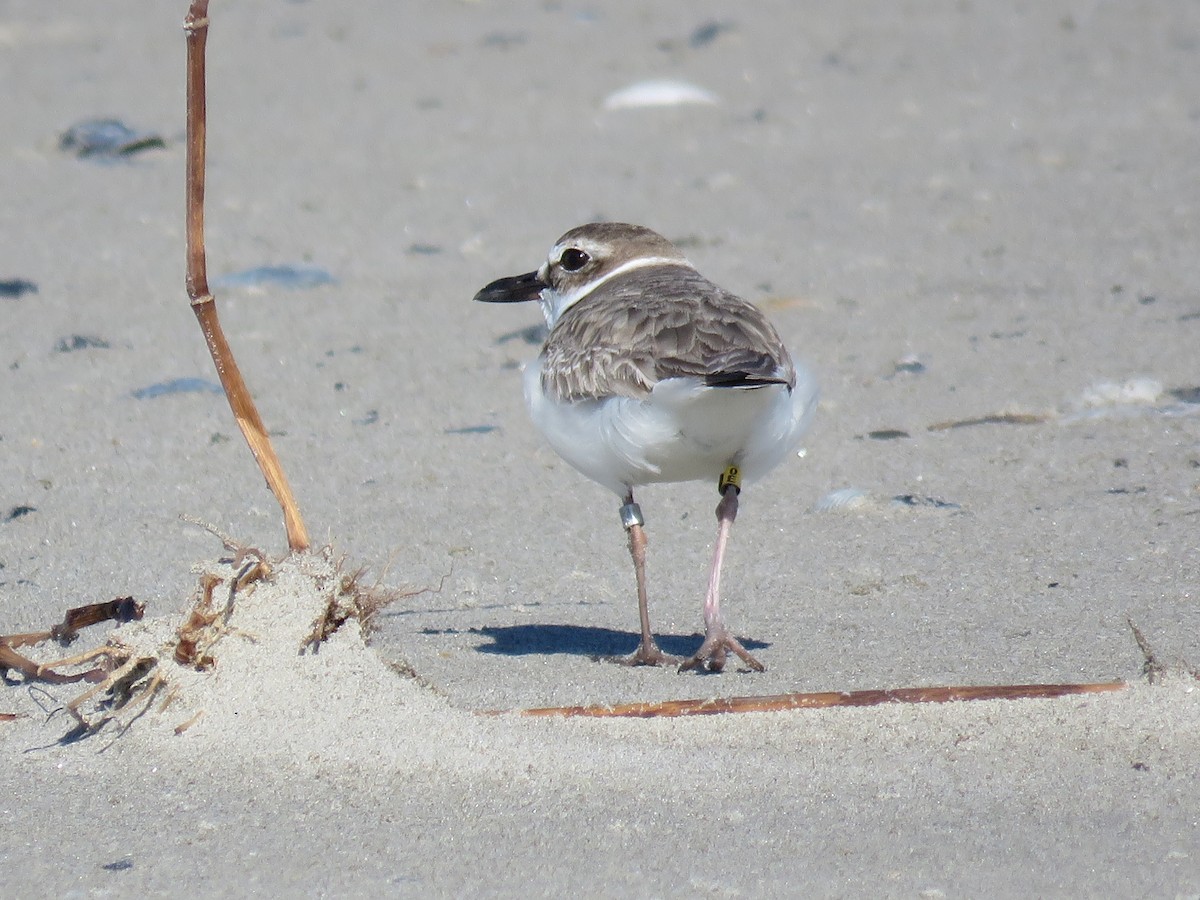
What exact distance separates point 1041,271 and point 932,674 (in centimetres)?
353

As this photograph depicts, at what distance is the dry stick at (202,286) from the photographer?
104 inches

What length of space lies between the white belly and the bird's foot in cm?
38

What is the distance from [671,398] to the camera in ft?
10.9

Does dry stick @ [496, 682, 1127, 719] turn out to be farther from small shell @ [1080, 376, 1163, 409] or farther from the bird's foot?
small shell @ [1080, 376, 1163, 409]

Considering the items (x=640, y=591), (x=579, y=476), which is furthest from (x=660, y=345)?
(x=579, y=476)

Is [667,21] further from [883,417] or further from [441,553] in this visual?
[441,553]

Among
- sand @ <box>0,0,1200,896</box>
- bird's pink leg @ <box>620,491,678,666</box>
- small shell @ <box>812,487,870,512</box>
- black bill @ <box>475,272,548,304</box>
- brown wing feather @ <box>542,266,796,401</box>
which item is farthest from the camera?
black bill @ <box>475,272,548,304</box>

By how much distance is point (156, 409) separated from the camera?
4992 millimetres

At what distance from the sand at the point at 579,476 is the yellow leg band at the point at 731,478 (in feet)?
1.15

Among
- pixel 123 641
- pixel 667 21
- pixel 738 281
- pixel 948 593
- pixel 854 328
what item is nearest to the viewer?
pixel 123 641

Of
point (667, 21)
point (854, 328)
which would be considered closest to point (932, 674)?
point (854, 328)

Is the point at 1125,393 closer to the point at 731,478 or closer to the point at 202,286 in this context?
the point at 731,478

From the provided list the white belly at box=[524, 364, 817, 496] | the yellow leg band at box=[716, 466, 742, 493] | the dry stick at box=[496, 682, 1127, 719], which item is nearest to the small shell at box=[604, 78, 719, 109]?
the white belly at box=[524, 364, 817, 496]

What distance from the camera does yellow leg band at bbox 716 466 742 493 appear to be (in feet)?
11.8
